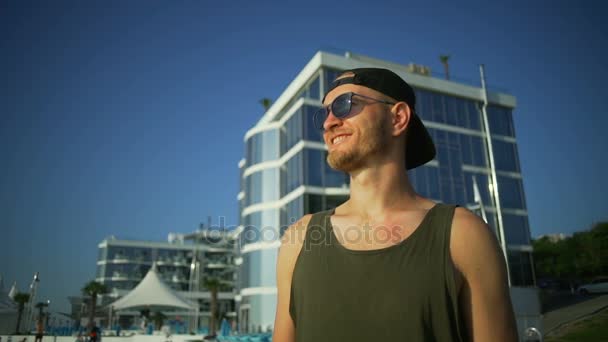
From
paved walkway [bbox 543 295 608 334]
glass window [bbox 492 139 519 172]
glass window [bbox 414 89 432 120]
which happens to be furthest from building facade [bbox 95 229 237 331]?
paved walkway [bbox 543 295 608 334]

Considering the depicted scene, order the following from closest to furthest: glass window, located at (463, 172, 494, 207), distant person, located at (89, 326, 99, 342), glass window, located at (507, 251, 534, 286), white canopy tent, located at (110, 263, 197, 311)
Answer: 1. distant person, located at (89, 326, 99, 342)
2. white canopy tent, located at (110, 263, 197, 311)
3. glass window, located at (507, 251, 534, 286)
4. glass window, located at (463, 172, 494, 207)

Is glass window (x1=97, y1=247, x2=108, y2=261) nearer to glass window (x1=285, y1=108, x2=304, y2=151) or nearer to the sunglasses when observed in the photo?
glass window (x1=285, y1=108, x2=304, y2=151)

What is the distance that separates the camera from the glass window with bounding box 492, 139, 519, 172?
3438cm

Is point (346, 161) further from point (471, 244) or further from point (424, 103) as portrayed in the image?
point (424, 103)

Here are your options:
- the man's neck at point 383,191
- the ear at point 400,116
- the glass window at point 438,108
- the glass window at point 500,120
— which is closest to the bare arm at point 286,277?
the man's neck at point 383,191

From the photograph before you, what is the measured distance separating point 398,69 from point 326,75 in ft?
26.0

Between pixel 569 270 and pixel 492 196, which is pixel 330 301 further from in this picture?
pixel 569 270

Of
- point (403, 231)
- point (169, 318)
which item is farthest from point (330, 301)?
point (169, 318)

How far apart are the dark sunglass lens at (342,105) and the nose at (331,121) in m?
0.02

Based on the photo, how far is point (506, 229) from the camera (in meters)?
32.3

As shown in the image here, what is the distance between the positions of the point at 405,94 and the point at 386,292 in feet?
2.95

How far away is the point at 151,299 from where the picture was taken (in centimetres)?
2536

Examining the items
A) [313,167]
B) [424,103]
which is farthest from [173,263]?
[424,103]

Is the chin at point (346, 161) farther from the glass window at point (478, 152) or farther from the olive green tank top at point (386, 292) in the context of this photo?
the glass window at point (478, 152)
